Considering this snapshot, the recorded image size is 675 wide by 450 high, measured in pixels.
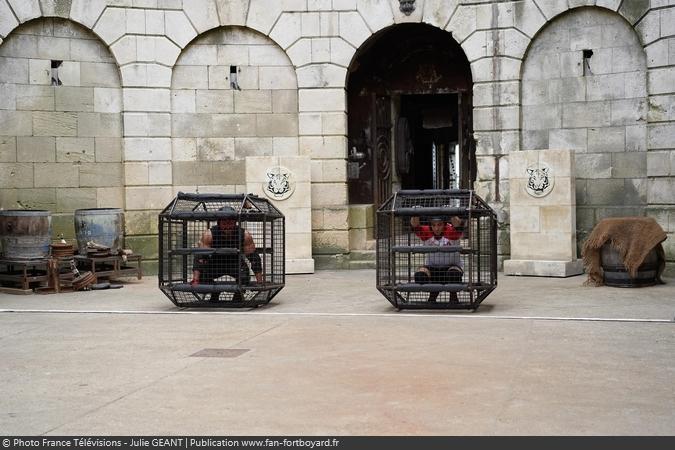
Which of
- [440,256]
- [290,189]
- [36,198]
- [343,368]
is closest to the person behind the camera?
[343,368]

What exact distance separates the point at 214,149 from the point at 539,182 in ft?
17.6

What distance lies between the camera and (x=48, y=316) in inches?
389

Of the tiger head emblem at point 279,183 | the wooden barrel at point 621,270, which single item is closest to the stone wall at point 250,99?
the tiger head emblem at point 279,183

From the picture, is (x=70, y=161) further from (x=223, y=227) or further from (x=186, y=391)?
(x=186, y=391)

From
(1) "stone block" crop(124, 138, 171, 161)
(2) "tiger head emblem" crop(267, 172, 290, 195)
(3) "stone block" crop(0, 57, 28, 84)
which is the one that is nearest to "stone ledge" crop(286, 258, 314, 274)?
(2) "tiger head emblem" crop(267, 172, 290, 195)

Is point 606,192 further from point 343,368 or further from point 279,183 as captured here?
point 343,368

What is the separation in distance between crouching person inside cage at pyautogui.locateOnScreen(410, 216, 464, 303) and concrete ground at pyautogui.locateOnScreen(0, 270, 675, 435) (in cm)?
40

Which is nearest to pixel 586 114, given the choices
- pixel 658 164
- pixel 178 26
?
pixel 658 164

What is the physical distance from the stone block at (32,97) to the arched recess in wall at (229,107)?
77.3 inches

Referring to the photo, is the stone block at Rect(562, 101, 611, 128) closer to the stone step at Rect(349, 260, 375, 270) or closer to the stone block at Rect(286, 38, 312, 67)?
the stone step at Rect(349, 260, 375, 270)

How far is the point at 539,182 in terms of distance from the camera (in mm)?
13391

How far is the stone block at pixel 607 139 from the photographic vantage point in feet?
45.6

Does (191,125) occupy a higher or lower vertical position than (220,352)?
higher

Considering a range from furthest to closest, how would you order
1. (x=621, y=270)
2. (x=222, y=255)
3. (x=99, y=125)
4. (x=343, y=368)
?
(x=99, y=125) → (x=621, y=270) → (x=222, y=255) → (x=343, y=368)
